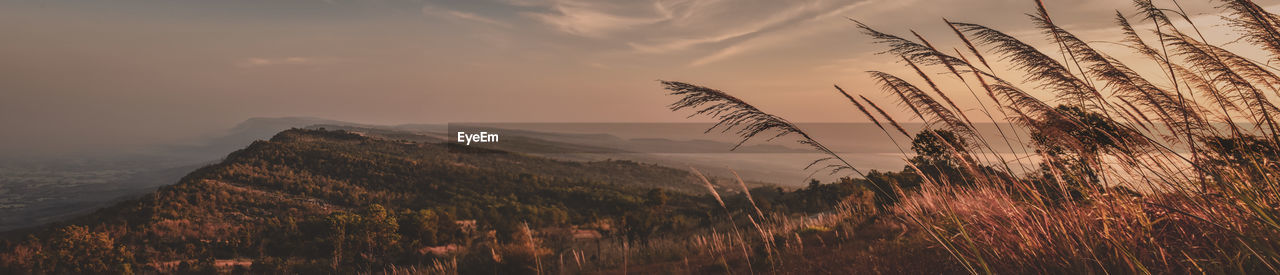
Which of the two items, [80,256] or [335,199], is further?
[335,199]

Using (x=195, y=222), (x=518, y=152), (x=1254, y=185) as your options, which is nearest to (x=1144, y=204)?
(x=1254, y=185)

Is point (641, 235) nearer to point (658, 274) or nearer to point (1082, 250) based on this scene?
point (658, 274)

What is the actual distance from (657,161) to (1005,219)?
79.6 metres

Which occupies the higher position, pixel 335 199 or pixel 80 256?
pixel 80 256

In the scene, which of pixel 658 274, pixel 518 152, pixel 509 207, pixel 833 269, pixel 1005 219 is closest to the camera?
pixel 1005 219

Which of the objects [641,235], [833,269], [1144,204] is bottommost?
[641,235]

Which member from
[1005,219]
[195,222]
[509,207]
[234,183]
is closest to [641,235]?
[1005,219]

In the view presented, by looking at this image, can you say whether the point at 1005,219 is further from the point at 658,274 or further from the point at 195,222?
the point at 195,222

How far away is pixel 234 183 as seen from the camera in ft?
125

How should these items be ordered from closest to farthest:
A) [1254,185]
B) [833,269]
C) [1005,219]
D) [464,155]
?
[1254,185], [1005,219], [833,269], [464,155]

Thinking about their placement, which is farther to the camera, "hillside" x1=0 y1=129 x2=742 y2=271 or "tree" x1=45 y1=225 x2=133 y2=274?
"hillside" x1=0 y1=129 x2=742 y2=271

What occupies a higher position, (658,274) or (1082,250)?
(1082,250)

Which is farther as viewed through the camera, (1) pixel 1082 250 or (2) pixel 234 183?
(2) pixel 234 183

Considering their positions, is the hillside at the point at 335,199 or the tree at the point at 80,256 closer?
the tree at the point at 80,256
